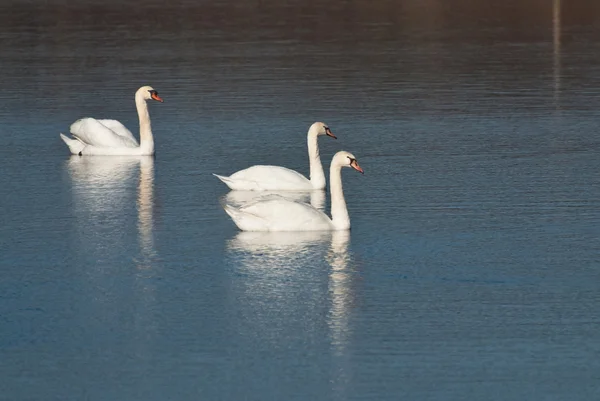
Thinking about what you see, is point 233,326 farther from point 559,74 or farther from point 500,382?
point 559,74

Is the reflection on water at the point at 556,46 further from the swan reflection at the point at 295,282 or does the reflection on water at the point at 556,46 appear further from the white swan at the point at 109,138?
the swan reflection at the point at 295,282

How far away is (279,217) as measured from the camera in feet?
42.2

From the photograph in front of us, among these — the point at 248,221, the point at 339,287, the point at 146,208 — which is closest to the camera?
the point at 339,287

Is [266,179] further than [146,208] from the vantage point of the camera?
Yes

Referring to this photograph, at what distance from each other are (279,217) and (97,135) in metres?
5.44

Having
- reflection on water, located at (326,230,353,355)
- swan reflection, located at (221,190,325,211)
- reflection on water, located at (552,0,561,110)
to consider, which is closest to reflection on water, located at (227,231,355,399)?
reflection on water, located at (326,230,353,355)

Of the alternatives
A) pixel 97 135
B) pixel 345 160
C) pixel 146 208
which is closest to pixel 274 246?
pixel 345 160

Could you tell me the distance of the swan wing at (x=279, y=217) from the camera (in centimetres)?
1284

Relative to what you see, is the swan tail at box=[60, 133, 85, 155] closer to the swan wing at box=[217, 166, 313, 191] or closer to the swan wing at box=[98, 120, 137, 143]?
the swan wing at box=[98, 120, 137, 143]

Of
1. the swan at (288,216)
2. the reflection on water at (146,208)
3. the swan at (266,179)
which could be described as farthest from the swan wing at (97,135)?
the swan at (288,216)

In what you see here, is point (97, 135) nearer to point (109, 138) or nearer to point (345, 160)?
point (109, 138)

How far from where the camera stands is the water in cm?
920

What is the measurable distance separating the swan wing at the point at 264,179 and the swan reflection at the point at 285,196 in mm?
53

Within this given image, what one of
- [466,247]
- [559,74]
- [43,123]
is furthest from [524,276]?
[559,74]
